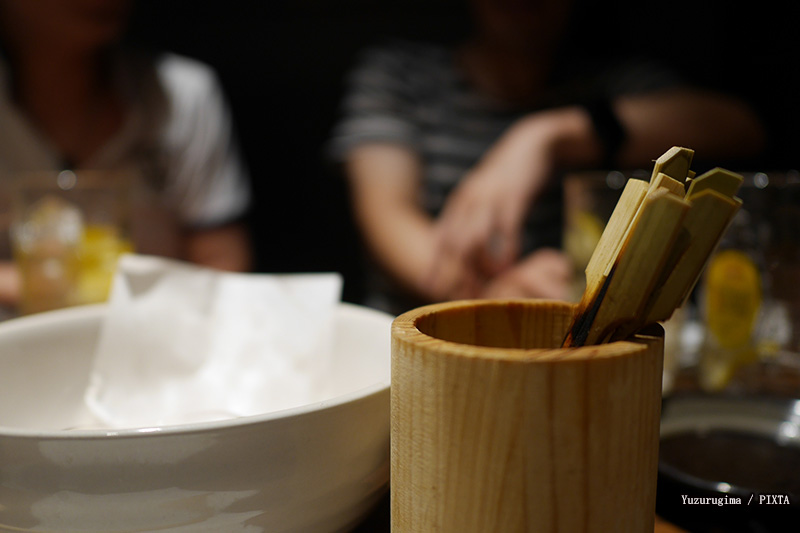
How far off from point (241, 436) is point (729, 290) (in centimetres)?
45

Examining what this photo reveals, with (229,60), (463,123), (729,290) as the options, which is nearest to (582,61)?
(463,123)

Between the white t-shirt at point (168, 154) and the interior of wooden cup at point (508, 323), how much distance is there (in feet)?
3.83

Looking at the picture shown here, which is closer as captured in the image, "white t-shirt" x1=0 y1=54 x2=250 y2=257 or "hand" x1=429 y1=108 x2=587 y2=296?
"hand" x1=429 y1=108 x2=587 y2=296

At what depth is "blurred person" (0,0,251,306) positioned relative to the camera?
3.81 feet

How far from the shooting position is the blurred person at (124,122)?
1.16 meters

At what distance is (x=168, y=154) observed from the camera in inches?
51.6

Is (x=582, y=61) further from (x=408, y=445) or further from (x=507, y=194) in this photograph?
(x=408, y=445)

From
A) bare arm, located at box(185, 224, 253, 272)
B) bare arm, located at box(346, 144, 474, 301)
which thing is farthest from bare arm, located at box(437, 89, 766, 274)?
bare arm, located at box(185, 224, 253, 272)

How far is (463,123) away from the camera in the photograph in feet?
4.95

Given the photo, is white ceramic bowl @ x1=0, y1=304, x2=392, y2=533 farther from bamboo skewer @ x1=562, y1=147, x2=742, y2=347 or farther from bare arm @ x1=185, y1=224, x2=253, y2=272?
bare arm @ x1=185, y1=224, x2=253, y2=272

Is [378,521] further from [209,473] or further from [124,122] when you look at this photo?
[124,122]

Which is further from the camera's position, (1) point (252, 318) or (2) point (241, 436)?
(1) point (252, 318)

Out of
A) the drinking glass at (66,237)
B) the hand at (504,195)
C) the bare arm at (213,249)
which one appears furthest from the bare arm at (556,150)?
the bare arm at (213,249)

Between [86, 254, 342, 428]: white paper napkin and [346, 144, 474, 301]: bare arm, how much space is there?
81 cm
